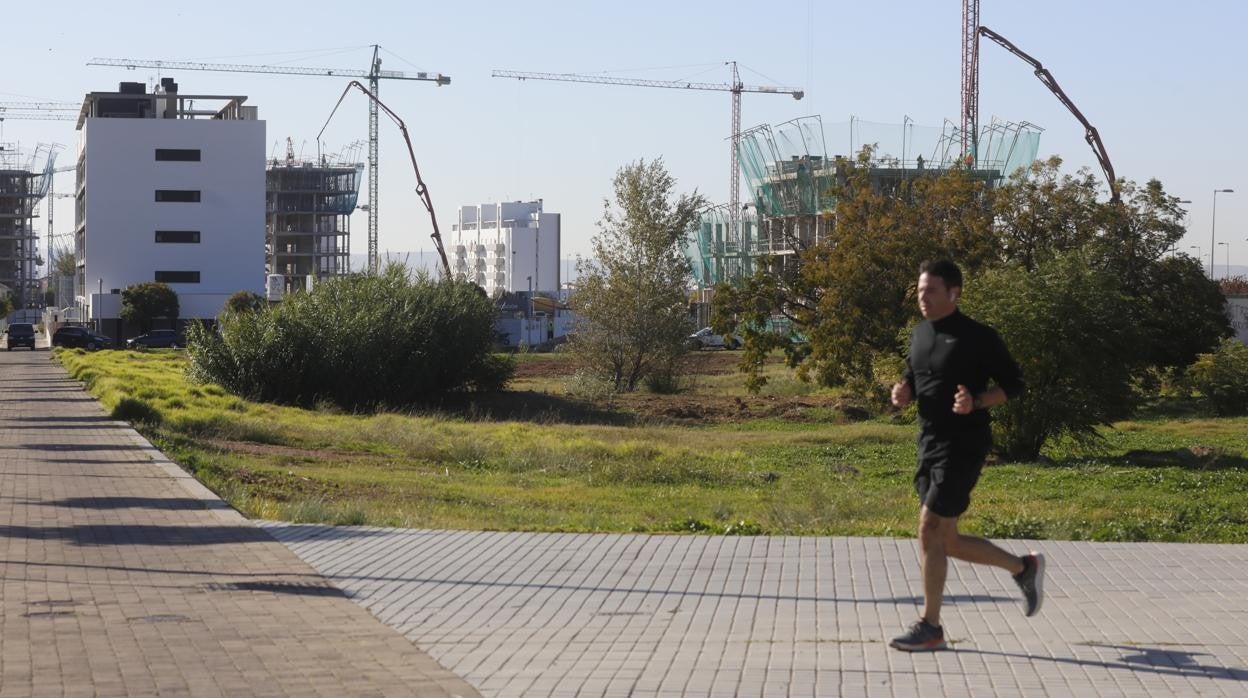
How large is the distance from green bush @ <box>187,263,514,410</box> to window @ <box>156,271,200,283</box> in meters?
63.2

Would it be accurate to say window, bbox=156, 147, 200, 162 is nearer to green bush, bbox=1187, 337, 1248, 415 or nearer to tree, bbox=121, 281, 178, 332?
tree, bbox=121, 281, 178, 332

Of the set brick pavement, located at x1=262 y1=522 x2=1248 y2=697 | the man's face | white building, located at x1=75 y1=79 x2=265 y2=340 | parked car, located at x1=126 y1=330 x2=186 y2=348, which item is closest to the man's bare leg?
brick pavement, located at x1=262 y1=522 x2=1248 y2=697

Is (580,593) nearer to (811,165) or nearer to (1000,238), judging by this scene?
(1000,238)

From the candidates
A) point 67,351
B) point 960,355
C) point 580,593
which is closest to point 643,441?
point 580,593

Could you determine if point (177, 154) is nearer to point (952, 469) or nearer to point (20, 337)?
point (20, 337)

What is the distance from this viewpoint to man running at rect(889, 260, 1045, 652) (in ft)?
22.3

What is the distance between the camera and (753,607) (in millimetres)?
8383

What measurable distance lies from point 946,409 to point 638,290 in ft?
151

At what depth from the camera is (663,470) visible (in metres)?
22.1

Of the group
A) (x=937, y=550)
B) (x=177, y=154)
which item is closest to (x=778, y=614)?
(x=937, y=550)

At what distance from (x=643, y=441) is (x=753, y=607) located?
21.1 metres

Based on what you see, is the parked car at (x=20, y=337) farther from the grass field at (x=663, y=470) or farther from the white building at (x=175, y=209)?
the grass field at (x=663, y=470)

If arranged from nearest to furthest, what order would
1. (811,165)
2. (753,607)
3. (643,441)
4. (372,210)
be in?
1. (753,607)
2. (643,441)
3. (811,165)
4. (372,210)

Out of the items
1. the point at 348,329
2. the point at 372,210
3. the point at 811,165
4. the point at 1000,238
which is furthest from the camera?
A: the point at 372,210
